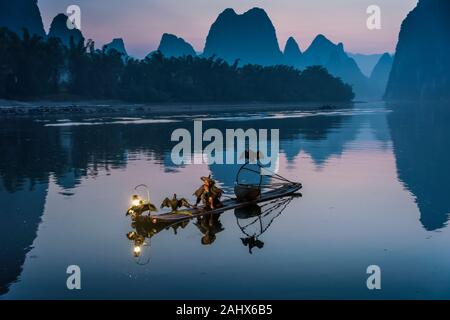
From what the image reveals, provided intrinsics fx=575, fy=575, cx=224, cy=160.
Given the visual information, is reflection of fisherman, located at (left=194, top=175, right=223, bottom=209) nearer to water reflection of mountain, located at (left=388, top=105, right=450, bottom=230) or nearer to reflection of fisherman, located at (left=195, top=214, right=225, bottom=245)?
reflection of fisherman, located at (left=195, top=214, right=225, bottom=245)

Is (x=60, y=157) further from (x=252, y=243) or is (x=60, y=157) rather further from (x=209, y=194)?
(x=252, y=243)

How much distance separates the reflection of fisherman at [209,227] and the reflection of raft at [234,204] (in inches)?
7.8

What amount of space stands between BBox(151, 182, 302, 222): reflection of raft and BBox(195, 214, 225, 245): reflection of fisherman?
20 centimetres

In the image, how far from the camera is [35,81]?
94875 millimetres

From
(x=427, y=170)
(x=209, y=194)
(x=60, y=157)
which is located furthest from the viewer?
(x=60, y=157)

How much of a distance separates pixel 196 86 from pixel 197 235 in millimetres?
115944

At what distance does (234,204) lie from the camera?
778 inches

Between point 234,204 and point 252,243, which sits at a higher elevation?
point 234,204

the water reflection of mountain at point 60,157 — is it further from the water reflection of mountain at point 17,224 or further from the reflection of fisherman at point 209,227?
the reflection of fisherman at point 209,227

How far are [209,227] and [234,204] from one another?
240 centimetres

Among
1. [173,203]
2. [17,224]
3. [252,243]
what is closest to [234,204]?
[173,203]

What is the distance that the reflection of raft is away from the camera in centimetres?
1752

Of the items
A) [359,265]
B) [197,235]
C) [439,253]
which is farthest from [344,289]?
[197,235]

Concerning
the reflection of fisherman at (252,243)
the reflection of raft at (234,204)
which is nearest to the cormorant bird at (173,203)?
the reflection of raft at (234,204)
